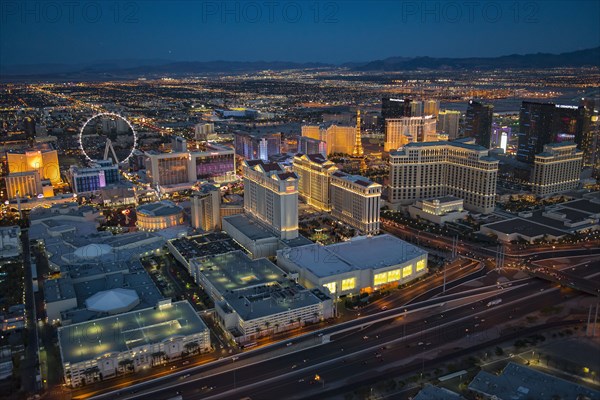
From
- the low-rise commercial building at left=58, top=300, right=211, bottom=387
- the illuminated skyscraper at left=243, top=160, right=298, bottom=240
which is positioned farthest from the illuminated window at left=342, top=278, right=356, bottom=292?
the low-rise commercial building at left=58, top=300, right=211, bottom=387

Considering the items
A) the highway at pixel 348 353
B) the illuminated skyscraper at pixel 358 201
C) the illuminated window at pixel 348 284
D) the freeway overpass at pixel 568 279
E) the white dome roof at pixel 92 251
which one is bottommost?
the highway at pixel 348 353

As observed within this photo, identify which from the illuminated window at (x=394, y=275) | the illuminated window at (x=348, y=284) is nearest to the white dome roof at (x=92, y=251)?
the illuminated window at (x=348, y=284)

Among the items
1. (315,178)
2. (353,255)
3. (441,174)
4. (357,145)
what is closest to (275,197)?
(353,255)

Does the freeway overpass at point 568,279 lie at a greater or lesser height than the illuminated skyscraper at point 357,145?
lesser

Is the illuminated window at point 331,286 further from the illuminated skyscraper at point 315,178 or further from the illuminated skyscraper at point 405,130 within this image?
the illuminated skyscraper at point 405,130

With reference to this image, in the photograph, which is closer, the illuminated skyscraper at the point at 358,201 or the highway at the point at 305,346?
the highway at the point at 305,346

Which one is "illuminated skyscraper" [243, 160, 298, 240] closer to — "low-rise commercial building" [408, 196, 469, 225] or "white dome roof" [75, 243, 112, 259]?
"white dome roof" [75, 243, 112, 259]
